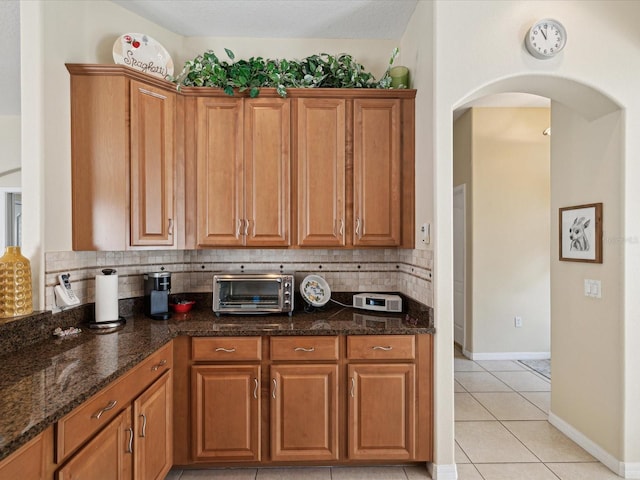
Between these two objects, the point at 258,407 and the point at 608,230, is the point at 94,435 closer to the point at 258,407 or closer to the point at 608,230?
the point at 258,407

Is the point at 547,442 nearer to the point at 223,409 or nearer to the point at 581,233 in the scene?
the point at 581,233

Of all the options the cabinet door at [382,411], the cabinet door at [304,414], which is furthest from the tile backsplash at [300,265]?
the cabinet door at [304,414]

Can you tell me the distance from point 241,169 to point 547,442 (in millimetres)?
2774

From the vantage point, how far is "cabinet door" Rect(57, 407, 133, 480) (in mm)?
1327

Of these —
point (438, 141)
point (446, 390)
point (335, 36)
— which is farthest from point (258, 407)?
point (335, 36)

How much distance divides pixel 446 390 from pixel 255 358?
112 centimetres

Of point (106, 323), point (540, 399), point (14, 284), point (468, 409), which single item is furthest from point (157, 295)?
point (540, 399)

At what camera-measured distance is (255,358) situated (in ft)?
7.29

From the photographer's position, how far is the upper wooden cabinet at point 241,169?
2.51m

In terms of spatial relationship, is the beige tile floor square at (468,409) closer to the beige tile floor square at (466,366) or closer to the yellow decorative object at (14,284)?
the beige tile floor square at (466,366)

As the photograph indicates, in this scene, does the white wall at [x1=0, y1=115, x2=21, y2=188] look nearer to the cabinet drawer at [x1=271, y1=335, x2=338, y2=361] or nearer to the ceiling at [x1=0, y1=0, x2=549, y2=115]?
the ceiling at [x1=0, y1=0, x2=549, y2=115]

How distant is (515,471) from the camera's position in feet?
7.61

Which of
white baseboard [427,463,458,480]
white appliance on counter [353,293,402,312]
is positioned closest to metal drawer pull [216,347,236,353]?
white appliance on counter [353,293,402,312]

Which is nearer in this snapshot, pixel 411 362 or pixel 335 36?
pixel 411 362
